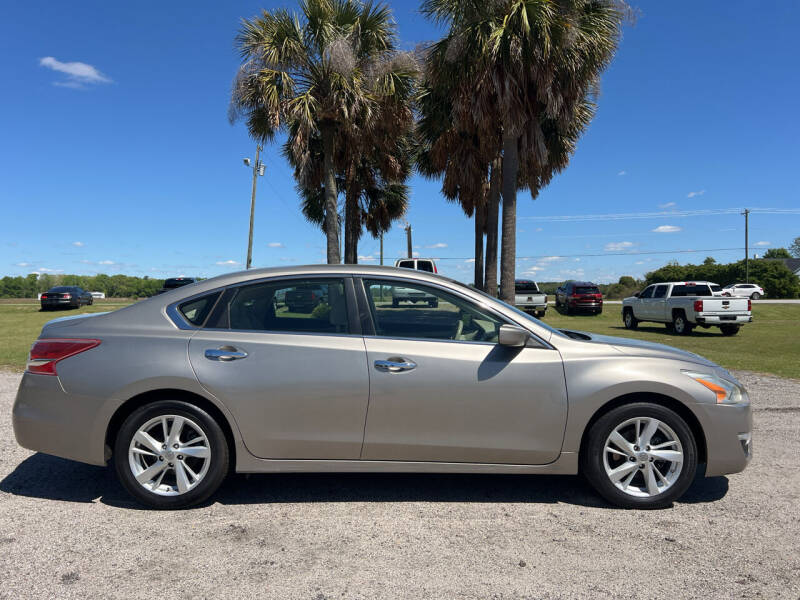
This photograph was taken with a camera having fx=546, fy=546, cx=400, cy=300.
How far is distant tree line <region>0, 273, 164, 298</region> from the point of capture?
96.0 metres

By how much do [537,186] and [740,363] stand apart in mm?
9715

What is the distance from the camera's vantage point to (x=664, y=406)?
359 centimetres

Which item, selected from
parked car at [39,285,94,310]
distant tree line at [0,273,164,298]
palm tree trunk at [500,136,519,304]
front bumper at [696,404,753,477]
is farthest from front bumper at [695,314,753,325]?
distant tree line at [0,273,164,298]

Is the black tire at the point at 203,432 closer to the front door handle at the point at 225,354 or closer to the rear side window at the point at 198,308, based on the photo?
the front door handle at the point at 225,354

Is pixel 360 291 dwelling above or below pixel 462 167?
below

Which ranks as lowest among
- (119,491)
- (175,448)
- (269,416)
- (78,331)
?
(119,491)

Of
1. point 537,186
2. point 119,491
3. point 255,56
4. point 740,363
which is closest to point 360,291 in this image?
point 119,491

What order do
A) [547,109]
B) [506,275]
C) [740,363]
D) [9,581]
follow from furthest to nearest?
1. [506,275]
2. [547,109]
3. [740,363]
4. [9,581]

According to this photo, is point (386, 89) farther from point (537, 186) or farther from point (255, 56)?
point (537, 186)

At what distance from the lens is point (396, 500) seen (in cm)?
373

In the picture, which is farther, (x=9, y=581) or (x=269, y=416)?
(x=269, y=416)

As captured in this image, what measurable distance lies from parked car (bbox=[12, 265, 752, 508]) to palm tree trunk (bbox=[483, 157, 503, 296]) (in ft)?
43.9

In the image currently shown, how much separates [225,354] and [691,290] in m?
19.3

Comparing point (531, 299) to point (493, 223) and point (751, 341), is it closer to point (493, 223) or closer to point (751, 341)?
point (493, 223)
